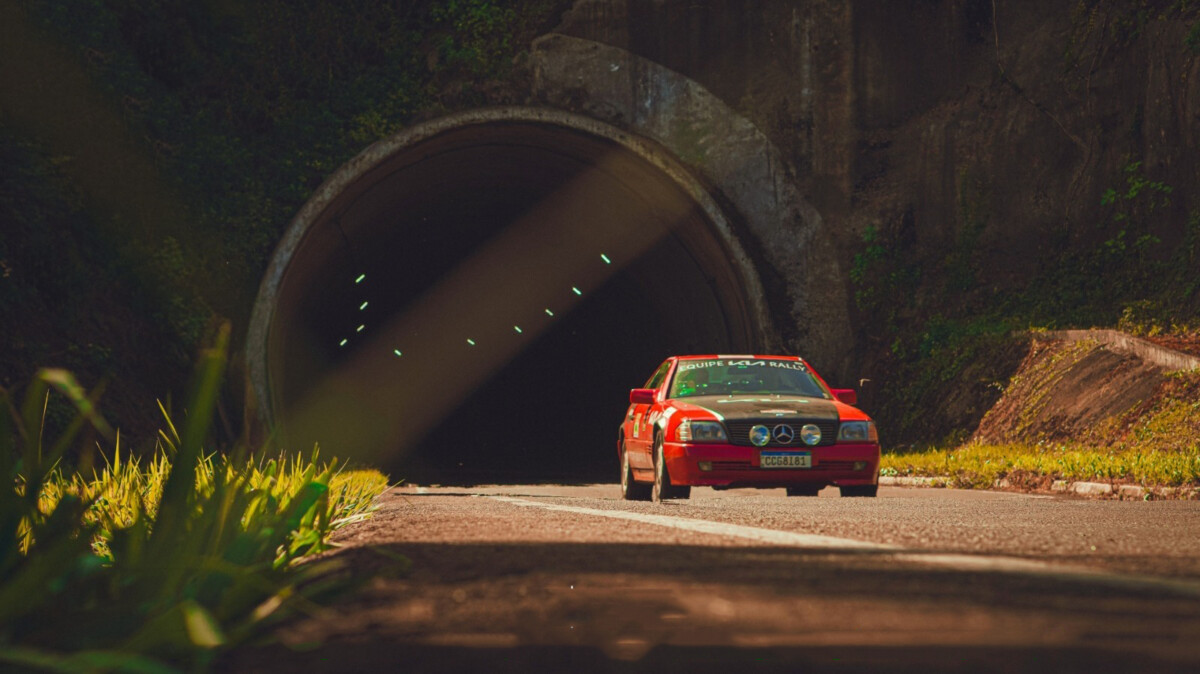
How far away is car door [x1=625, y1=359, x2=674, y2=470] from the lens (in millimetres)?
13398

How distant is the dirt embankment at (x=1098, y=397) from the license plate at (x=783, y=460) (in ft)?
→ 15.9

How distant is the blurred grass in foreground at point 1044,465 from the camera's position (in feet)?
41.4

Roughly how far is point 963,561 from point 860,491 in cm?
815

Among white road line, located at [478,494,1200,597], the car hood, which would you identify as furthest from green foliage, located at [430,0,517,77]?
white road line, located at [478,494,1200,597]

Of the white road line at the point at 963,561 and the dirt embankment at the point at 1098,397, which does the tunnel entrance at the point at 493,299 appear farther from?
the white road line at the point at 963,561

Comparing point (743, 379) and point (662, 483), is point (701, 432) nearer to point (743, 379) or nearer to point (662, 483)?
point (662, 483)

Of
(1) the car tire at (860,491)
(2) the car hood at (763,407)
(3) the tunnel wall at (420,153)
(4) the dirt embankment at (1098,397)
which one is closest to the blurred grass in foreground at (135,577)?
(2) the car hood at (763,407)

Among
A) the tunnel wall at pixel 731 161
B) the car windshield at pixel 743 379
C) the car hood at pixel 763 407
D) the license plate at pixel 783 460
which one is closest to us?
the license plate at pixel 783 460

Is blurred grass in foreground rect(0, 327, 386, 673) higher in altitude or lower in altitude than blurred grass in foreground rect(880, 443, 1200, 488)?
higher

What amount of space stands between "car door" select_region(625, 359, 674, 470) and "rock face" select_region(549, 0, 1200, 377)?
10.3 meters

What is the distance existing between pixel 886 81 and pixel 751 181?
3557mm

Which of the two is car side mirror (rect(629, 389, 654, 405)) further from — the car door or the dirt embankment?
the dirt embankment

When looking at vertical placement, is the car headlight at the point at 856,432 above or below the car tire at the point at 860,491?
above

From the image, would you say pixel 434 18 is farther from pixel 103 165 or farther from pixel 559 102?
pixel 103 165
